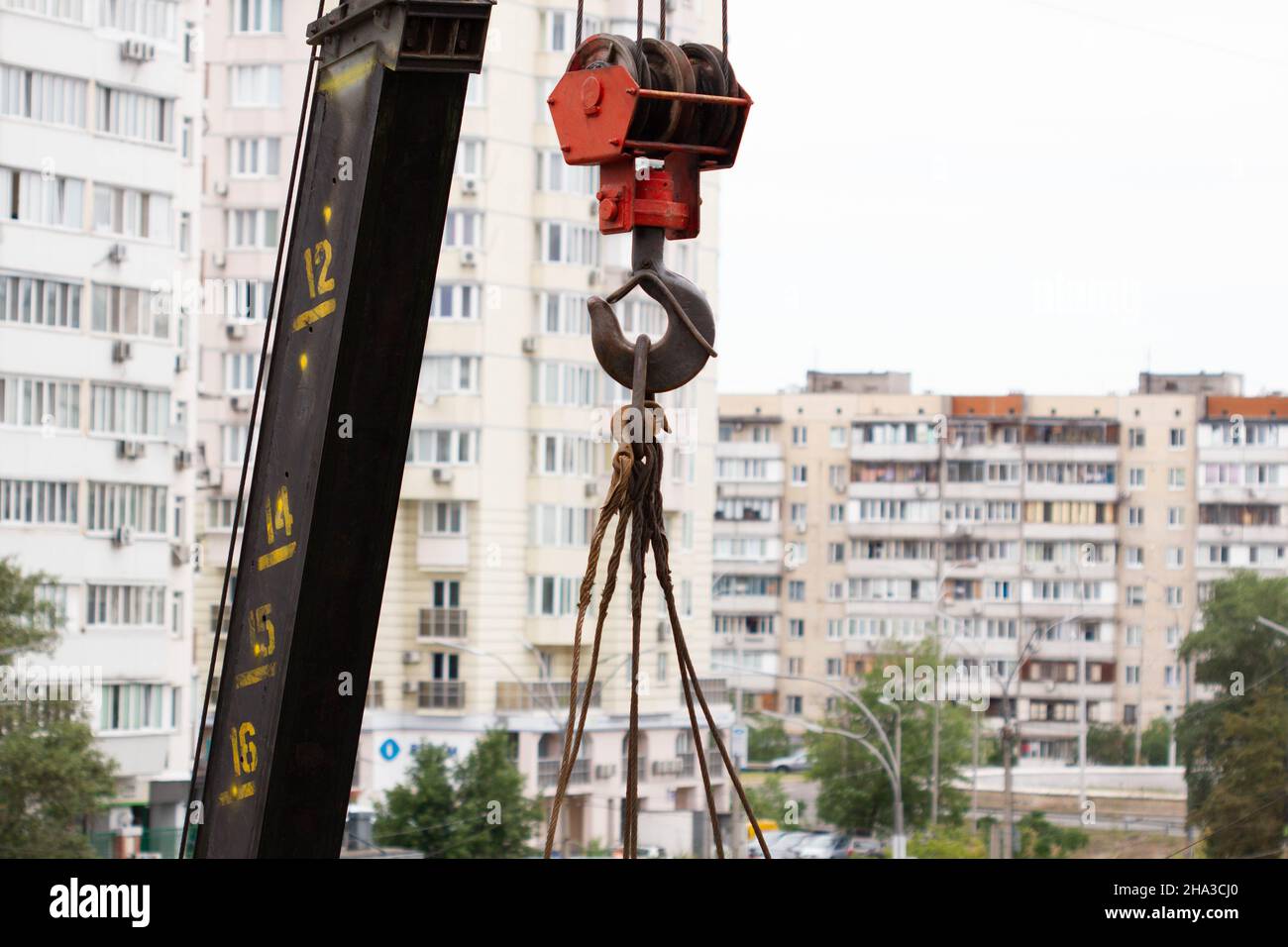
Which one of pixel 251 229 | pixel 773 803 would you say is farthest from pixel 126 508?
pixel 773 803

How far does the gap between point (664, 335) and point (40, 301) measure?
33779 mm

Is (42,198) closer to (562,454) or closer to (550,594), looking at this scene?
(562,454)

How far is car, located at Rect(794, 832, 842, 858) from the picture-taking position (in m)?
55.0

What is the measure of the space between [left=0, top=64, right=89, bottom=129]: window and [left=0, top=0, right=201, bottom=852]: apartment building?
0.11 ft

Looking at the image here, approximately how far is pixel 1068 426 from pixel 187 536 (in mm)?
46719

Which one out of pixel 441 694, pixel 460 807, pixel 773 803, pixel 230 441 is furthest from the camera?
pixel 773 803

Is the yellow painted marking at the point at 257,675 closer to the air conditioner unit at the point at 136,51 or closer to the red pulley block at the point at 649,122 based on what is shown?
the red pulley block at the point at 649,122

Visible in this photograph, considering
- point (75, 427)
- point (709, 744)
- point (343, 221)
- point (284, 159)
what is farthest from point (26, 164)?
point (343, 221)

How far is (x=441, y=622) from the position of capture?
48062mm

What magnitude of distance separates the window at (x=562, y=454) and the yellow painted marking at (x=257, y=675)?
4215cm

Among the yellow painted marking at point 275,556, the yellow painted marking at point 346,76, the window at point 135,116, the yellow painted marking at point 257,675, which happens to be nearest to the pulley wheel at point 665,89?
the yellow painted marking at point 346,76

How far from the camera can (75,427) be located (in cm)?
3822

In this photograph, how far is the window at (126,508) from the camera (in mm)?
38784

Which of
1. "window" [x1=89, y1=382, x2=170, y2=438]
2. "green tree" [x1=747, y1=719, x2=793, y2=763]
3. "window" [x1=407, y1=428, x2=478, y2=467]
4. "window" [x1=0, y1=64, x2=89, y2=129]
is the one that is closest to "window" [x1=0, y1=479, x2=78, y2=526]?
"window" [x1=89, y1=382, x2=170, y2=438]
